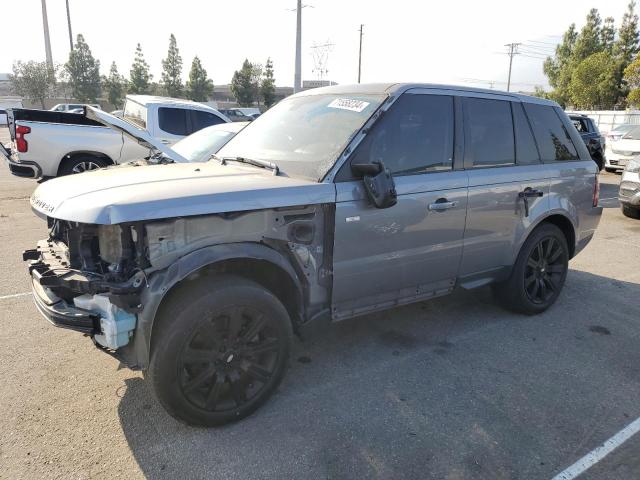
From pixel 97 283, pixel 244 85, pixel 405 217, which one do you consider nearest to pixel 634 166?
pixel 405 217

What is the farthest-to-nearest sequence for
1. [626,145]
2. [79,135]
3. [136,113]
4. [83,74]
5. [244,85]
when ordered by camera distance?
[244,85] < [83,74] < [626,145] < [136,113] < [79,135]

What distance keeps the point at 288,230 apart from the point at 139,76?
Answer: 204 ft

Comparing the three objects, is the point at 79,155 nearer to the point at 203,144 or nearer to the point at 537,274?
the point at 203,144

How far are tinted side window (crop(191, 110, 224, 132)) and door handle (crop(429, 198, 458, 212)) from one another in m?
7.54

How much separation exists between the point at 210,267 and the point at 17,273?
369cm

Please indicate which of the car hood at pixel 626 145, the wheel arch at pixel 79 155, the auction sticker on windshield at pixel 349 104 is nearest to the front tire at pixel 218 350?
the auction sticker on windshield at pixel 349 104

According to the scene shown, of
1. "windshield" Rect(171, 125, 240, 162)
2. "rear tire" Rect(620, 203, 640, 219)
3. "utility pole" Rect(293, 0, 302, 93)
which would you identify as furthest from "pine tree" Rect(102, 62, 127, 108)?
"rear tire" Rect(620, 203, 640, 219)

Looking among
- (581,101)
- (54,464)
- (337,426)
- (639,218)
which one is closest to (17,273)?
(54,464)

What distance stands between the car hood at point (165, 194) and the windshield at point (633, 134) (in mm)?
15556

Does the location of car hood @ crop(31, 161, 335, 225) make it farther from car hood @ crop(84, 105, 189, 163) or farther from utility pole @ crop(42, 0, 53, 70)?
utility pole @ crop(42, 0, 53, 70)

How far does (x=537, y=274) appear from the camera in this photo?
456 centimetres

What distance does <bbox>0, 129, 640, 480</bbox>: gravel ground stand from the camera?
2.57m

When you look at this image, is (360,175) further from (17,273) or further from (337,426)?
(17,273)

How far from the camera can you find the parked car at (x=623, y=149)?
48.2 ft
